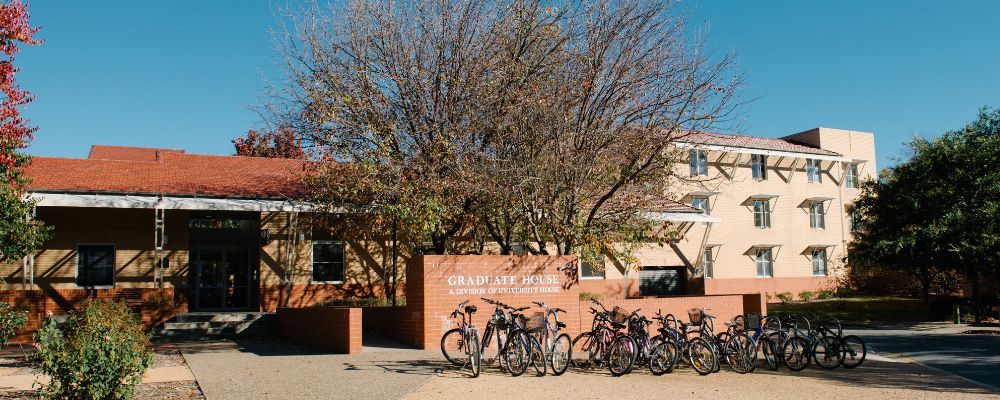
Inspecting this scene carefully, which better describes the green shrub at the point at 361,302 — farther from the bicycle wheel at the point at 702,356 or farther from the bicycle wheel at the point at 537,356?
the bicycle wheel at the point at 702,356

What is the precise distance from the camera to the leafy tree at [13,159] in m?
11.7

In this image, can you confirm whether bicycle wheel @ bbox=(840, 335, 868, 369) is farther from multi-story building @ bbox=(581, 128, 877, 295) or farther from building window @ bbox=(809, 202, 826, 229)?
building window @ bbox=(809, 202, 826, 229)

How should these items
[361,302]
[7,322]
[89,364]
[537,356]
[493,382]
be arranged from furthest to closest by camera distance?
[361,302] < [537,356] < [493,382] < [7,322] < [89,364]

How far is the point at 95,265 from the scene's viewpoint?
21.4 m

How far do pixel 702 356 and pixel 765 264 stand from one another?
97.0ft

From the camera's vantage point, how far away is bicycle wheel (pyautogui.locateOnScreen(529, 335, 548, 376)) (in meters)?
12.0

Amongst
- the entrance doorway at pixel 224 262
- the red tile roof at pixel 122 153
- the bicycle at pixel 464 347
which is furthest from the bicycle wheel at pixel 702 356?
the red tile roof at pixel 122 153

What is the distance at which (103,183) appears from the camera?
68.1 feet

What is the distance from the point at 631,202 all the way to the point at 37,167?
1539 cm

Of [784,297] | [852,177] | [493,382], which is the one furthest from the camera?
[852,177]

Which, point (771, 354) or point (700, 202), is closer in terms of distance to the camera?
→ point (771, 354)

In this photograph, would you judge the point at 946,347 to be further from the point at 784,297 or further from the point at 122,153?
the point at 122,153

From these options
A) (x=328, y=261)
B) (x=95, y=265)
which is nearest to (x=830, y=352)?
(x=328, y=261)

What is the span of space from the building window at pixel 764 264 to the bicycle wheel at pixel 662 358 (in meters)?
29.3
